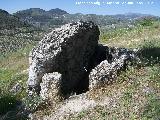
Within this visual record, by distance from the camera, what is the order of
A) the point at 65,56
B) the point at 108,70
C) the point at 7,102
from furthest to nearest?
the point at 7,102 → the point at 65,56 → the point at 108,70

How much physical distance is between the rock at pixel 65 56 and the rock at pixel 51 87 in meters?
0.98

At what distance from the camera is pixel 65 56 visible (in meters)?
24.2

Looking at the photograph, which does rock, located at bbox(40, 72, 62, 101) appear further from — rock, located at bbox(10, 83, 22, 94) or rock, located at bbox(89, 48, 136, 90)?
rock, located at bbox(10, 83, 22, 94)

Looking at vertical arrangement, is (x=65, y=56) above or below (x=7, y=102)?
above

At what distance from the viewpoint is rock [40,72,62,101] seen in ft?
73.0

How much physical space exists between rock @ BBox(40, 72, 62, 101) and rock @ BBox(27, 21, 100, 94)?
38.5 inches

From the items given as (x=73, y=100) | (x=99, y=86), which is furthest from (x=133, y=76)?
(x=73, y=100)

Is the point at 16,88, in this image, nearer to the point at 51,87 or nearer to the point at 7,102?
the point at 7,102

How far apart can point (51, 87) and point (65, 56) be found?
2514 millimetres

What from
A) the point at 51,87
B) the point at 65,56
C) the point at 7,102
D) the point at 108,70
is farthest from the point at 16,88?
the point at 108,70

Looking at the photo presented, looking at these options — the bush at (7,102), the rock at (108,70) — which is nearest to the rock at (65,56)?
the bush at (7,102)

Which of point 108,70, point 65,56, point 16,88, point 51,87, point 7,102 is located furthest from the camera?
point 16,88

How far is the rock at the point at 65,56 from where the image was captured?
934 inches

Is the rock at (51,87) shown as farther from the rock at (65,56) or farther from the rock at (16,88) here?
the rock at (16,88)
